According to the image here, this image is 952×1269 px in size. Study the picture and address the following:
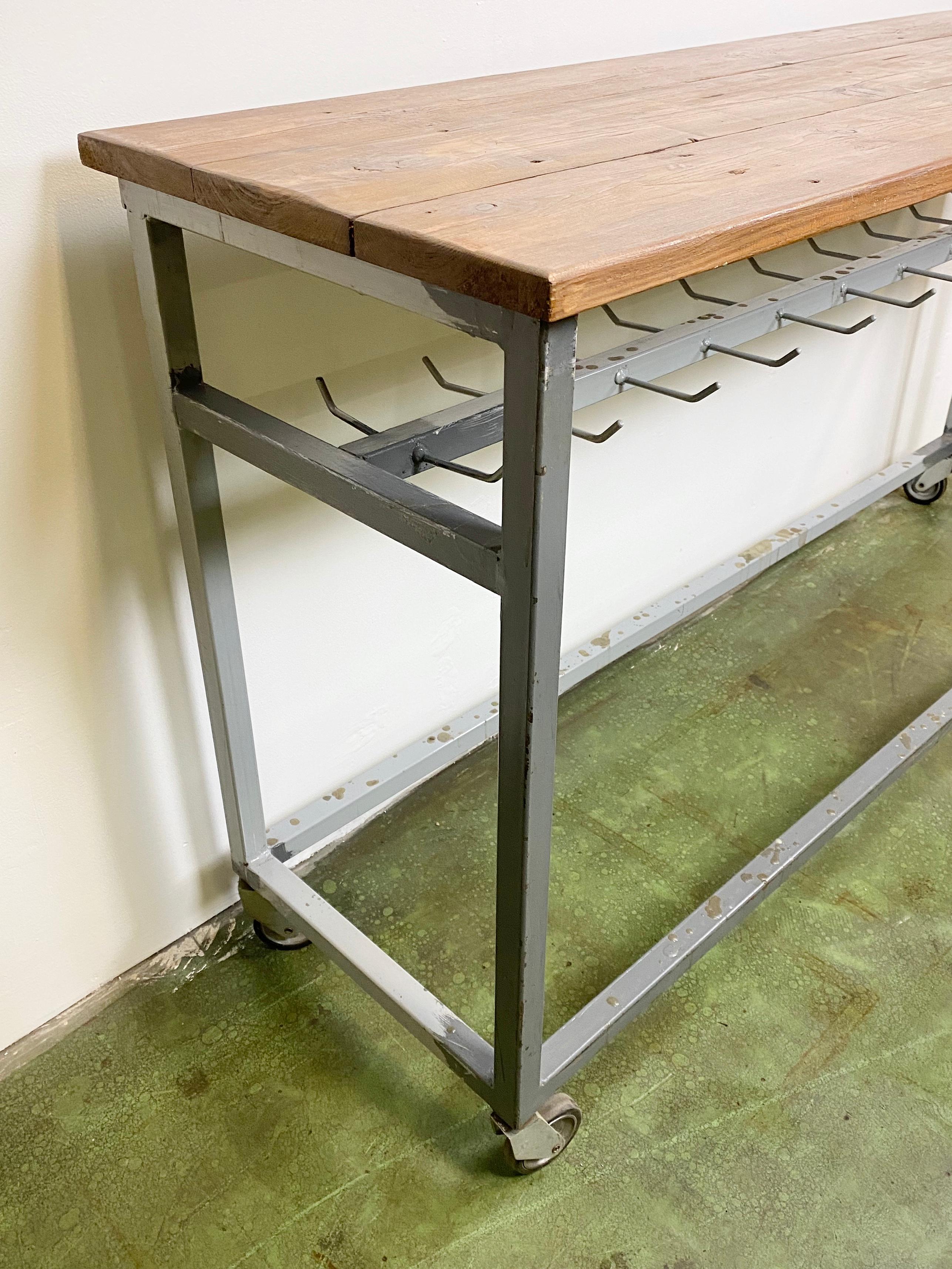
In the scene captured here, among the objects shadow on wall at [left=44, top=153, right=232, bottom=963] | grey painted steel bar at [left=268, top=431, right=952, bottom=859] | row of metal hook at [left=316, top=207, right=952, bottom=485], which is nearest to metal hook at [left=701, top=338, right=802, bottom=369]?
row of metal hook at [left=316, top=207, right=952, bottom=485]

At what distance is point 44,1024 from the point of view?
1.63 meters

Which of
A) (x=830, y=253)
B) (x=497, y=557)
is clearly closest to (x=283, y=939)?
(x=497, y=557)

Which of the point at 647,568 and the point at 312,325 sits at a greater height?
the point at 312,325

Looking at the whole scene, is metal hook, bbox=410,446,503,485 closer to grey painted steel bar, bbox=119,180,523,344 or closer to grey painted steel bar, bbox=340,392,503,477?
grey painted steel bar, bbox=340,392,503,477

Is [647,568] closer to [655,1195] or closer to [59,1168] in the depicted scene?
[655,1195]

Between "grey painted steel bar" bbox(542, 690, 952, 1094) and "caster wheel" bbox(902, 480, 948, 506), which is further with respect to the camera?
"caster wheel" bbox(902, 480, 948, 506)

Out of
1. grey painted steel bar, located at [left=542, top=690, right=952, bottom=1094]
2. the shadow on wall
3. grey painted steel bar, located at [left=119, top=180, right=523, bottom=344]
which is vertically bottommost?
grey painted steel bar, located at [left=542, top=690, right=952, bottom=1094]

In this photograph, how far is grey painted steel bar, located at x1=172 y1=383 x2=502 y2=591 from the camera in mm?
986

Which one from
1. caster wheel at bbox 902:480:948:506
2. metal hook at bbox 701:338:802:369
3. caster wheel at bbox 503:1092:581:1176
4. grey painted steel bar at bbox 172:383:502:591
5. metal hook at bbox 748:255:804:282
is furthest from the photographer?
caster wheel at bbox 902:480:948:506

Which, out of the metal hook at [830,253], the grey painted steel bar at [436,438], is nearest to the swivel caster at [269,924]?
the grey painted steel bar at [436,438]

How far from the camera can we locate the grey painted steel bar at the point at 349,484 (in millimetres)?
986

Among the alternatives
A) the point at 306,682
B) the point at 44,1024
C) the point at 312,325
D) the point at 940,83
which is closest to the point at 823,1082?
the point at 306,682

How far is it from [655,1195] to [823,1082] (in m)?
0.32

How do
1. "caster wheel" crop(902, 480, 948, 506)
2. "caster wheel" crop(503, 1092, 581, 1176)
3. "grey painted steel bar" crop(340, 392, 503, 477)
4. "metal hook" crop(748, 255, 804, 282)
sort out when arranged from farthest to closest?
"caster wheel" crop(902, 480, 948, 506)
"metal hook" crop(748, 255, 804, 282)
"caster wheel" crop(503, 1092, 581, 1176)
"grey painted steel bar" crop(340, 392, 503, 477)
